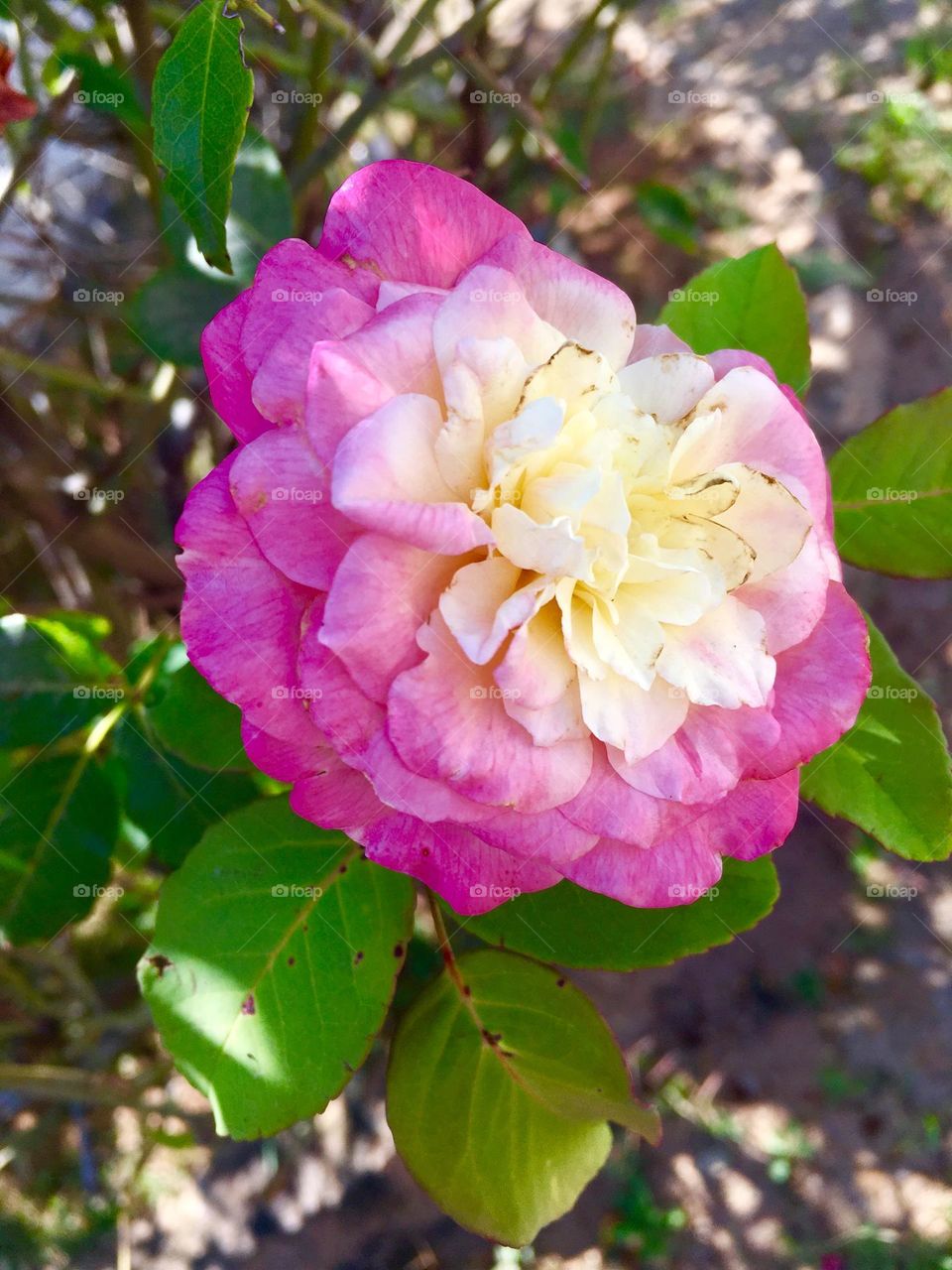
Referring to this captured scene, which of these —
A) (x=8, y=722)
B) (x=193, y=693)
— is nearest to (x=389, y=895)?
(x=193, y=693)

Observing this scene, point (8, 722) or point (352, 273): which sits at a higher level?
point (352, 273)

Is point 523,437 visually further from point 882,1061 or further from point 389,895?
point 882,1061

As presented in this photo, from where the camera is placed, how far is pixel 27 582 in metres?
1.94

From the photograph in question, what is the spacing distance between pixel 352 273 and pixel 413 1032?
574 millimetres

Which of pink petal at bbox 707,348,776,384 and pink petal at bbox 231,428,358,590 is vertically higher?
pink petal at bbox 231,428,358,590

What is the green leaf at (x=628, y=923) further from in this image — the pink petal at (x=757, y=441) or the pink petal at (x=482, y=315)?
the pink petal at (x=482, y=315)

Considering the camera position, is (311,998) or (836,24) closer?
(311,998)

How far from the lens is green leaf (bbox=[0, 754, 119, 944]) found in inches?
33.2
